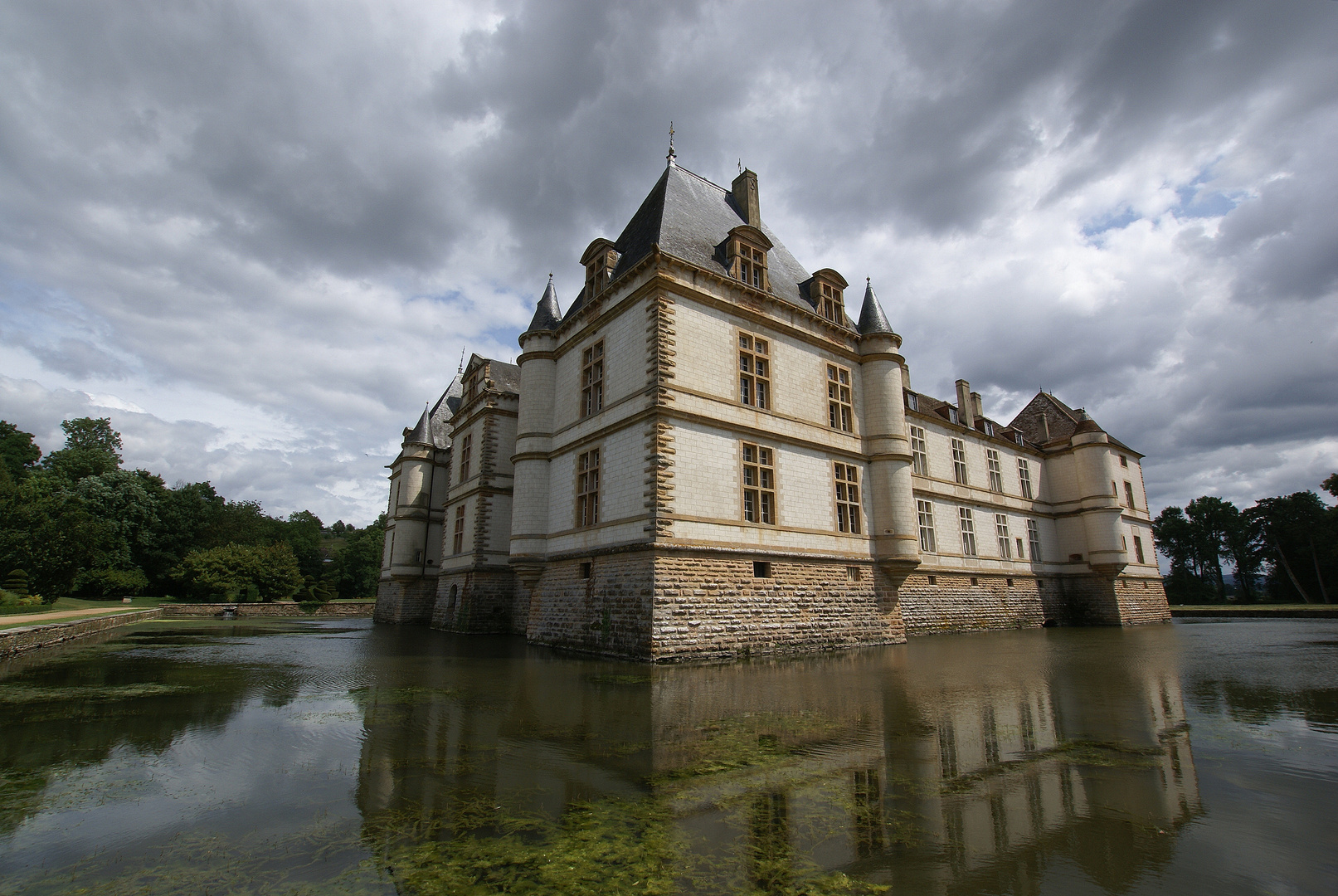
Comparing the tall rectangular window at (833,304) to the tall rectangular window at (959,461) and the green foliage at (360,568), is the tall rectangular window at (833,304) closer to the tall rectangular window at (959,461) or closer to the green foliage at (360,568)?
the tall rectangular window at (959,461)

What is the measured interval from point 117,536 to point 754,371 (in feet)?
173

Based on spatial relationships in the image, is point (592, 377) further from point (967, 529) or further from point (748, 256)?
point (967, 529)

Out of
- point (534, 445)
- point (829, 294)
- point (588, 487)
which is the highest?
point (829, 294)

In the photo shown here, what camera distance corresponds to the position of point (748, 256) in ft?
64.2

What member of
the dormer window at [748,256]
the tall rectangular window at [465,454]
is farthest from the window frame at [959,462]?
the tall rectangular window at [465,454]

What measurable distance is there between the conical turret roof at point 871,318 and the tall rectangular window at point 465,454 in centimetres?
1814

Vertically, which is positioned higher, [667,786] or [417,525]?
[417,525]

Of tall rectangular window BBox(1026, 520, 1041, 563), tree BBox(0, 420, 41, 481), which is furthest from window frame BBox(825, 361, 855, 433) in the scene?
tree BBox(0, 420, 41, 481)

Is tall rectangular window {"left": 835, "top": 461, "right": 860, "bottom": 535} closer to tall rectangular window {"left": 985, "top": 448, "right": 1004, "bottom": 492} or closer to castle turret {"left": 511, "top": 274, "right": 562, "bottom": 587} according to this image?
castle turret {"left": 511, "top": 274, "right": 562, "bottom": 587}

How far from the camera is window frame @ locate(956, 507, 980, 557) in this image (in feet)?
90.4

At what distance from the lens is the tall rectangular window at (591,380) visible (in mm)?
19344

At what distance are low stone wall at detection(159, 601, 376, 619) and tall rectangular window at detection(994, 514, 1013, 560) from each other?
38.9 m

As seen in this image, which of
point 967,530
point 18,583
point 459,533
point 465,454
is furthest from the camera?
point 465,454

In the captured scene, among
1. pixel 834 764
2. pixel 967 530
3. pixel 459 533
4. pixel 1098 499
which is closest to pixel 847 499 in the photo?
pixel 967 530
